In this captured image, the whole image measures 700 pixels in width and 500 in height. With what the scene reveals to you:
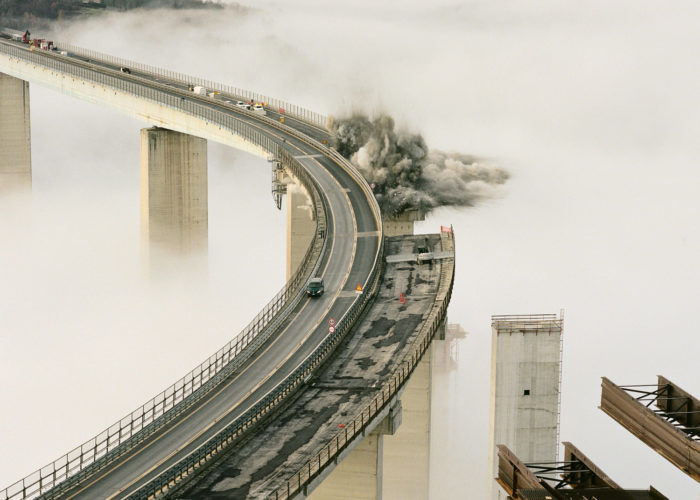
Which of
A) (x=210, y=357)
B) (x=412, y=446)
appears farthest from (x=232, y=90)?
(x=210, y=357)

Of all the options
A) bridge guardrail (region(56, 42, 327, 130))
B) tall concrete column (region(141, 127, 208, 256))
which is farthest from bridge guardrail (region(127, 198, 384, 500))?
tall concrete column (region(141, 127, 208, 256))

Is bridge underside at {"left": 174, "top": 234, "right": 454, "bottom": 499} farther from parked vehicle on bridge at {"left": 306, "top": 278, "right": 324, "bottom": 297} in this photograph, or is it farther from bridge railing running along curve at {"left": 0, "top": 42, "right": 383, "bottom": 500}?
parked vehicle on bridge at {"left": 306, "top": 278, "right": 324, "bottom": 297}

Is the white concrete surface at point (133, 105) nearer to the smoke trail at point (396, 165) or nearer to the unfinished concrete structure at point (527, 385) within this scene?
the smoke trail at point (396, 165)

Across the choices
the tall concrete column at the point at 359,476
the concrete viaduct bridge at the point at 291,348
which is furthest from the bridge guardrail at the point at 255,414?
the tall concrete column at the point at 359,476

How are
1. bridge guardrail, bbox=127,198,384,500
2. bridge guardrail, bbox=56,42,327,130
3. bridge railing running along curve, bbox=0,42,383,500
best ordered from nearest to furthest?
bridge guardrail, bbox=127,198,384,500, bridge railing running along curve, bbox=0,42,383,500, bridge guardrail, bbox=56,42,327,130

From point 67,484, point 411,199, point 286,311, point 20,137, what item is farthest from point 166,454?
point 20,137

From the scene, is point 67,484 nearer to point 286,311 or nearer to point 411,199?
point 286,311
